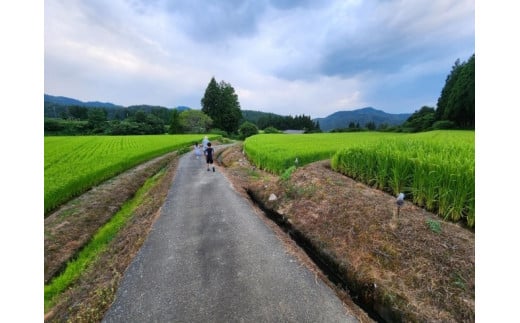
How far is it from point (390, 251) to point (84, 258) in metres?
7.15

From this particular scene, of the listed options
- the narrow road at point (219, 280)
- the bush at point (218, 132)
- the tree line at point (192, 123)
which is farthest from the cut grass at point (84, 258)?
the tree line at point (192, 123)

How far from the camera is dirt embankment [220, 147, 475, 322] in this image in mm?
2805

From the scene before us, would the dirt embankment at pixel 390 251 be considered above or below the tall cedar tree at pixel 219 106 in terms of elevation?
below

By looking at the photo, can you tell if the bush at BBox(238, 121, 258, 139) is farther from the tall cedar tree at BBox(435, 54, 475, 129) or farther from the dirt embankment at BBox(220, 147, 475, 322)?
the dirt embankment at BBox(220, 147, 475, 322)

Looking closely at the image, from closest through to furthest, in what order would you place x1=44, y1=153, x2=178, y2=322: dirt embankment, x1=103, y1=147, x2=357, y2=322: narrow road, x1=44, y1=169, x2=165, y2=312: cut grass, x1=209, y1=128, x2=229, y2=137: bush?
x1=103, y1=147, x2=357, y2=322: narrow road < x1=44, y1=153, x2=178, y2=322: dirt embankment < x1=44, y1=169, x2=165, y2=312: cut grass < x1=209, y1=128, x2=229, y2=137: bush

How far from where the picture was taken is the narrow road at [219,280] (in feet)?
9.12

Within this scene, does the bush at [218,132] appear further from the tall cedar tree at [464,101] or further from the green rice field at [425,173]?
the green rice field at [425,173]

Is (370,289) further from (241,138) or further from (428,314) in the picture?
(241,138)

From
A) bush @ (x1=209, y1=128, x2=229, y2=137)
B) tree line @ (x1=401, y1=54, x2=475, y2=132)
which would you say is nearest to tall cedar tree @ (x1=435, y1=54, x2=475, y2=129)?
tree line @ (x1=401, y1=54, x2=475, y2=132)

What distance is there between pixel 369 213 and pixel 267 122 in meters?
89.8

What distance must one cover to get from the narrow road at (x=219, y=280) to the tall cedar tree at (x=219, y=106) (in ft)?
170

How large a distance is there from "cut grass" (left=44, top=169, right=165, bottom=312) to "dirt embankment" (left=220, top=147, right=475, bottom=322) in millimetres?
4988

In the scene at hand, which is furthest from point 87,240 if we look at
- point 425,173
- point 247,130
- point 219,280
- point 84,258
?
point 247,130

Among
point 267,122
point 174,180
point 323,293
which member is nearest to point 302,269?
point 323,293
